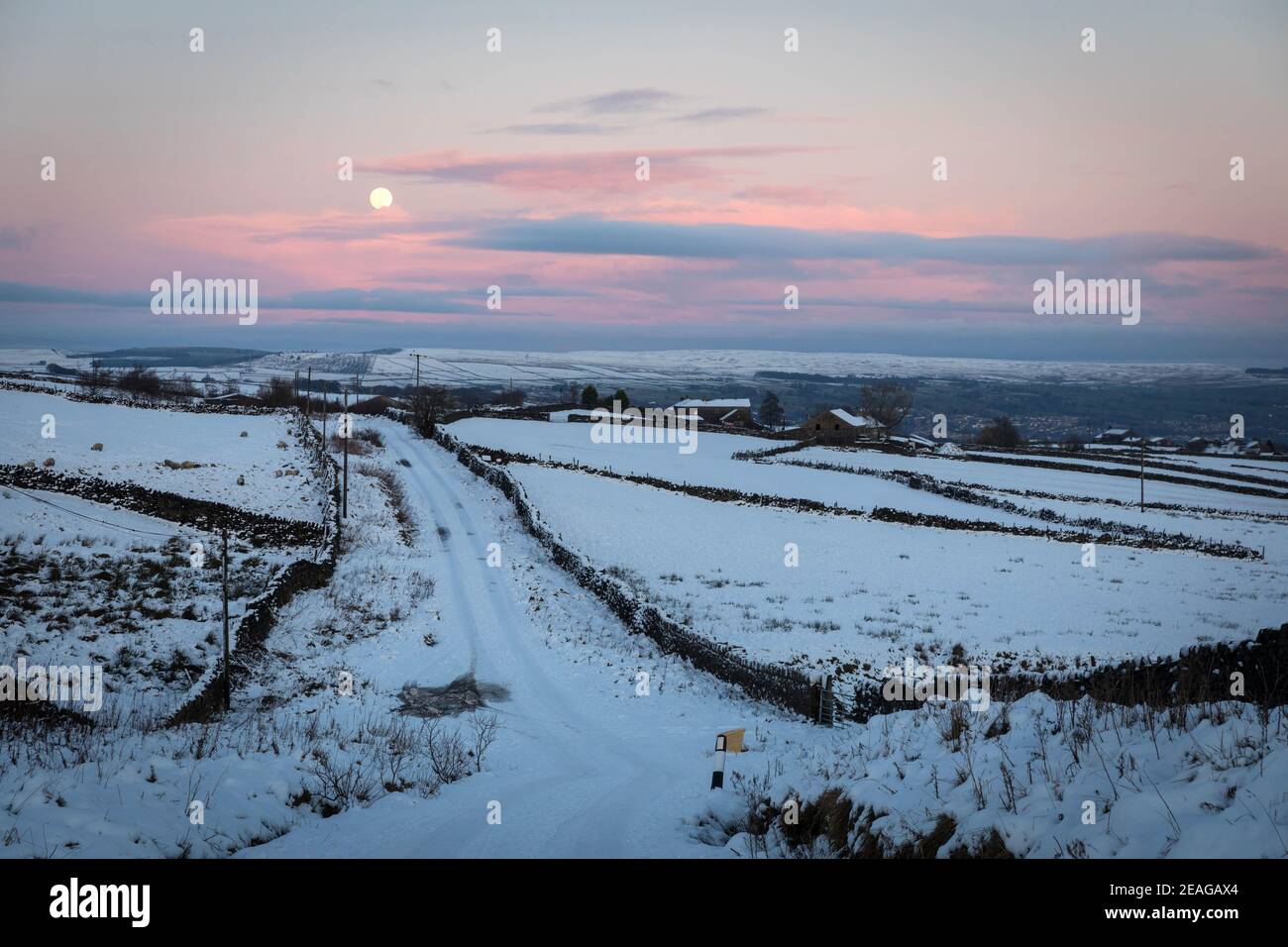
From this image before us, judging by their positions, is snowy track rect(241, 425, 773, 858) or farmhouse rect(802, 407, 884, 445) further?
farmhouse rect(802, 407, 884, 445)

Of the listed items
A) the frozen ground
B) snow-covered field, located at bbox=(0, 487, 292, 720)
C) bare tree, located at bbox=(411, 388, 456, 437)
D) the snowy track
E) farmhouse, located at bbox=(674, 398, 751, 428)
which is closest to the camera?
the frozen ground

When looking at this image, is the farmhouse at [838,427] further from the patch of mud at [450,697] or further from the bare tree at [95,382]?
the patch of mud at [450,697]

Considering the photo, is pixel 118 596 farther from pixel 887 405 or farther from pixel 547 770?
pixel 887 405

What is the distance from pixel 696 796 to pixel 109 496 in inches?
1402

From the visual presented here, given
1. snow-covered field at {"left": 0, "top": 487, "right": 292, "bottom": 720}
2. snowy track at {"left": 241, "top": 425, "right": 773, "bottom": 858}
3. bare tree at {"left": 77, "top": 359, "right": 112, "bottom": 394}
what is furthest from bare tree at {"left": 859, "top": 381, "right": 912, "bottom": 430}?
snow-covered field at {"left": 0, "top": 487, "right": 292, "bottom": 720}

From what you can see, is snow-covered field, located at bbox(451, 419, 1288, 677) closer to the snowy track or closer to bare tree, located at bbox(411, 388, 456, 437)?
the snowy track

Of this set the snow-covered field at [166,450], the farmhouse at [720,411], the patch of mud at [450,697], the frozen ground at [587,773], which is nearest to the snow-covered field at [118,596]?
the frozen ground at [587,773]

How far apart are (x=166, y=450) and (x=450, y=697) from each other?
42170 mm

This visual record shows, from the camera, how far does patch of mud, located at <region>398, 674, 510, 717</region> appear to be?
16750 mm

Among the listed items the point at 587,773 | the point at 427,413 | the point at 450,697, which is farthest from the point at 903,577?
the point at 427,413

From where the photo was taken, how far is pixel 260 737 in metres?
12.5

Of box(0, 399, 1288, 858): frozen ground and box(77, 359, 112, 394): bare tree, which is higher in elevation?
box(77, 359, 112, 394): bare tree

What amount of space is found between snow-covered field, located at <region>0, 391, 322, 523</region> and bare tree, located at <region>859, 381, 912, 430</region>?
90576 mm
